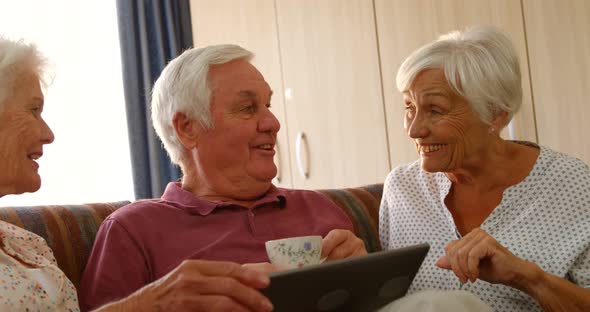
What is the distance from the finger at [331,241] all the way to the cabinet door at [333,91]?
1.68 m

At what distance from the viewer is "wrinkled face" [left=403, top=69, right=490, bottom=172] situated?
1814mm

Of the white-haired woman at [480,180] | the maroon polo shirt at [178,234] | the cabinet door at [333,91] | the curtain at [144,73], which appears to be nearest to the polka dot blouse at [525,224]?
the white-haired woman at [480,180]

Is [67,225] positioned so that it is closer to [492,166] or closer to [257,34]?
[492,166]

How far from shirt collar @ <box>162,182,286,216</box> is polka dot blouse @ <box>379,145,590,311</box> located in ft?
1.11

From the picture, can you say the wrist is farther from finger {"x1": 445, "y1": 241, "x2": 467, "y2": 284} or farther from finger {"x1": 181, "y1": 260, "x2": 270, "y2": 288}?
finger {"x1": 181, "y1": 260, "x2": 270, "y2": 288}

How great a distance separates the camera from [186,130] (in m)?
1.82

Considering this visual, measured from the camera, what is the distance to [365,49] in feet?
10.6

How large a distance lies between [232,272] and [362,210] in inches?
40.9

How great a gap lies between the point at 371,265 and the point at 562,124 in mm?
1639

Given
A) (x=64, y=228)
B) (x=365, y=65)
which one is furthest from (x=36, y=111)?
(x=365, y=65)

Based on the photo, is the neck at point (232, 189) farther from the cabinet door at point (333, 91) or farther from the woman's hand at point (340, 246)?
the cabinet door at point (333, 91)

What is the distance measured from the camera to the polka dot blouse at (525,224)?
5.36 feet

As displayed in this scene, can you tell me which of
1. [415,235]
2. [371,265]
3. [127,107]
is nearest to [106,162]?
[127,107]

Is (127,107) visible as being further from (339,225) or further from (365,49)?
(339,225)
